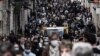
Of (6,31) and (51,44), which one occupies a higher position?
(51,44)

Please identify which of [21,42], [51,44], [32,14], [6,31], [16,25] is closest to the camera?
[51,44]

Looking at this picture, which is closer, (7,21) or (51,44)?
(51,44)

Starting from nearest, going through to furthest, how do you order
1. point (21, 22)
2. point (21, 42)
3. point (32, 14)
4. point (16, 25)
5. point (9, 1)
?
1. point (21, 42)
2. point (9, 1)
3. point (16, 25)
4. point (21, 22)
5. point (32, 14)

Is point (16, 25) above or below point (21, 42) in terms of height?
below

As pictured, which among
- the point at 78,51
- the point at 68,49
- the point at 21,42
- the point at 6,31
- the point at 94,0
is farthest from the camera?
the point at 6,31

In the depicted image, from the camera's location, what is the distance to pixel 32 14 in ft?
184

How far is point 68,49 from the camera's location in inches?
303

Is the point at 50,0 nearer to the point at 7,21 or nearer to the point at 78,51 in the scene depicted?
the point at 7,21

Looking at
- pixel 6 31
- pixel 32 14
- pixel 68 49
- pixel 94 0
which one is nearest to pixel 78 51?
pixel 68 49

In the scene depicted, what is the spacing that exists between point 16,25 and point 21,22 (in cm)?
392

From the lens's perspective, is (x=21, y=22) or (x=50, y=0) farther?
(x=50, y=0)

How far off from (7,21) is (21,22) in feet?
30.7

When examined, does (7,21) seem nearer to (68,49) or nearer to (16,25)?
(16,25)

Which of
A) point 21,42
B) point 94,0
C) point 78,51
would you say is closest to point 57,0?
point 94,0
